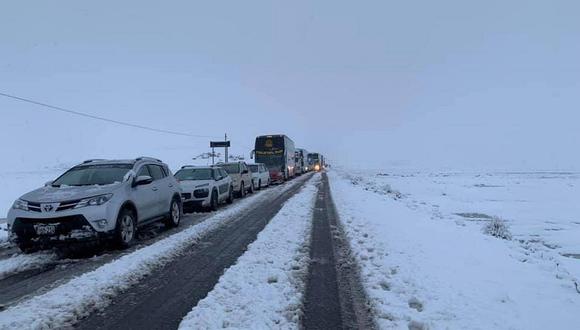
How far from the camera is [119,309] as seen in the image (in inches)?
201

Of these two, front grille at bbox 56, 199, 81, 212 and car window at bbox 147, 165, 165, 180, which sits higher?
car window at bbox 147, 165, 165, 180

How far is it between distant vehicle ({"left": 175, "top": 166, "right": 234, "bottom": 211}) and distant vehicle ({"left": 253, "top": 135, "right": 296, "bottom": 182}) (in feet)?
61.8

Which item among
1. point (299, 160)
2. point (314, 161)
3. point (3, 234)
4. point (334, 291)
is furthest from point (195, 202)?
point (314, 161)

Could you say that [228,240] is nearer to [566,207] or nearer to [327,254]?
[327,254]

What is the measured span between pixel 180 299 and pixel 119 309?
73cm

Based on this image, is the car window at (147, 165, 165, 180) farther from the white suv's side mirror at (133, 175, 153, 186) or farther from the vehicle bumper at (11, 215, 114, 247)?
the vehicle bumper at (11, 215, 114, 247)

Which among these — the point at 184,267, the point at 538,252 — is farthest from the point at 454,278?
the point at 184,267

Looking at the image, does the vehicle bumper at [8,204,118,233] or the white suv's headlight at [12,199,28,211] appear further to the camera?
the white suv's headlight at [12,199,28,211]

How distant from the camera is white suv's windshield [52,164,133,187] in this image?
30.3 feet

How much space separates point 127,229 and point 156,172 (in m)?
2.67

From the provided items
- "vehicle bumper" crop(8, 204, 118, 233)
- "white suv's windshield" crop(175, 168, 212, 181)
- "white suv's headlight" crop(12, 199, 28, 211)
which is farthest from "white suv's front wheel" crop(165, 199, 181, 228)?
"white suv's windshield" crop(175, 168, 212, 181)

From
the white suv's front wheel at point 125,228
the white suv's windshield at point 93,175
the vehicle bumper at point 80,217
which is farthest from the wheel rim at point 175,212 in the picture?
the vehicle bumper at point 80,217

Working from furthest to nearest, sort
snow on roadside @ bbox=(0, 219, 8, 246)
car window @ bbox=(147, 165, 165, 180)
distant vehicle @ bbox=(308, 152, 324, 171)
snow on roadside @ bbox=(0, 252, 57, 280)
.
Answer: distant vehicle @ bbox=(308, 152, 324, 171)
car window @ bbox=(147, 165, 165, 180)
snow on roadside @ bbox=(0, 219, 8, 246)
snow on roadside @ bbox=(0, 252, 57, 280)

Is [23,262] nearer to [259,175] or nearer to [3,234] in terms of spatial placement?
[3,234]
